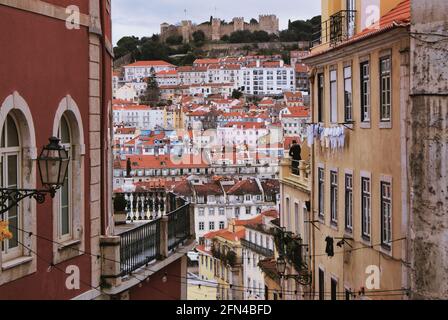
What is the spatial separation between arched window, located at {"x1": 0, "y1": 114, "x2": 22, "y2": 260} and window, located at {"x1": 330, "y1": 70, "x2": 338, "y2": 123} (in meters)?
10.6

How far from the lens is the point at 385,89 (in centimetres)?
1566

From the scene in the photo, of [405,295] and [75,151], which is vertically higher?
[75,151]

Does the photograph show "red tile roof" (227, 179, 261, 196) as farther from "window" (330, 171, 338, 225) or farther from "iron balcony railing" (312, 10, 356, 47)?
"window" (330, 171, 338, 225)

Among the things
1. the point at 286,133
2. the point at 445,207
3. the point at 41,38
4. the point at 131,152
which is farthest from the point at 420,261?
the point at 286,133

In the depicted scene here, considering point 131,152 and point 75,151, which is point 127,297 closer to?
point 75,151

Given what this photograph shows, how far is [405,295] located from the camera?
1416 centimetres

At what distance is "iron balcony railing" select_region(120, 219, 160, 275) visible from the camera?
1224 cm

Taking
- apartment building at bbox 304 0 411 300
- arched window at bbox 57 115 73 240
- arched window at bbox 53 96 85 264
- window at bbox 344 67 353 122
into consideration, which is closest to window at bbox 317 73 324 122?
apartment building at bbox 304 0 411 300

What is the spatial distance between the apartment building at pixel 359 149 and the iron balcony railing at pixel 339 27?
20 mm

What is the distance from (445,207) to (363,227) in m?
4.75

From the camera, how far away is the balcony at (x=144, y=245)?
38.9ft

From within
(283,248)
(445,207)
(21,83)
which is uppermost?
(21,83)

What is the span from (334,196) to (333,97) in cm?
196
